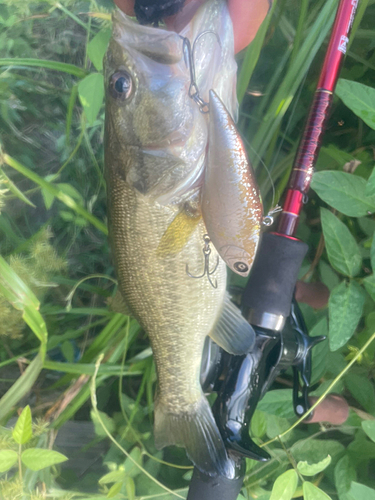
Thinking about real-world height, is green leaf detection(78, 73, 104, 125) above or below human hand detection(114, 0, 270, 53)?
below

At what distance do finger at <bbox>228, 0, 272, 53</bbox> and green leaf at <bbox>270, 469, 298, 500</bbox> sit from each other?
0.98 m

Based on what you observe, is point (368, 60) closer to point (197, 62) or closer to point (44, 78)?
point (197, 62)

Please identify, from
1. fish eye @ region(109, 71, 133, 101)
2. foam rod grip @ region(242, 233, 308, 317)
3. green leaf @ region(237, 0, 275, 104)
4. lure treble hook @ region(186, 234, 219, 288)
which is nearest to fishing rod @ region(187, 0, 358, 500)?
foam rod grip @ region(242, 233, 308, 317)

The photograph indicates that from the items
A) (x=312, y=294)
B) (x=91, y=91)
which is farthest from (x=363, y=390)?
(x=91, y=91)

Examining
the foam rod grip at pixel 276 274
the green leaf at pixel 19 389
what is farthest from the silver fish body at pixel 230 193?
the green leaf at pixel 19 389

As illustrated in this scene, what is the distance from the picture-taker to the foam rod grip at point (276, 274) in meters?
0.78

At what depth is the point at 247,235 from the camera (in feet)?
1.92

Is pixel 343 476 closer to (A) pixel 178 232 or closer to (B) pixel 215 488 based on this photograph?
(B) pixel 215 488

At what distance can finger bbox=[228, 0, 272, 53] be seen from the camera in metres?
0.65

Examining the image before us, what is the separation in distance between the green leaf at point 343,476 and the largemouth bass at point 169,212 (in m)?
0.46

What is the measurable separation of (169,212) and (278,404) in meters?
0.70

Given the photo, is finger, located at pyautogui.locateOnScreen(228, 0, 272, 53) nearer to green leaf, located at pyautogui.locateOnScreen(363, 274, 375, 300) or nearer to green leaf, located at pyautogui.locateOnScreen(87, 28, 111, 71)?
green leaf, located at pyautogui.locateOnScreen(87, 28, 111, 71)

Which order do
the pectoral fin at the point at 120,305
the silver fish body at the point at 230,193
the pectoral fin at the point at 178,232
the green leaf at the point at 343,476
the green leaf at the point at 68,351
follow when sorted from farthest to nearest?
the green leaf at the point at 68,351 < the green leaf at the point at 343,476 < the pectoral fin at the point at 120,305 < the pectoral fin at the point at 178,232 < the silver fish body at the point at 230,193

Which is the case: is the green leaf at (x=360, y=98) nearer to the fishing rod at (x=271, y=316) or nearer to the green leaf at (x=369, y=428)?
the fishing rod at (x=271, y=316)
